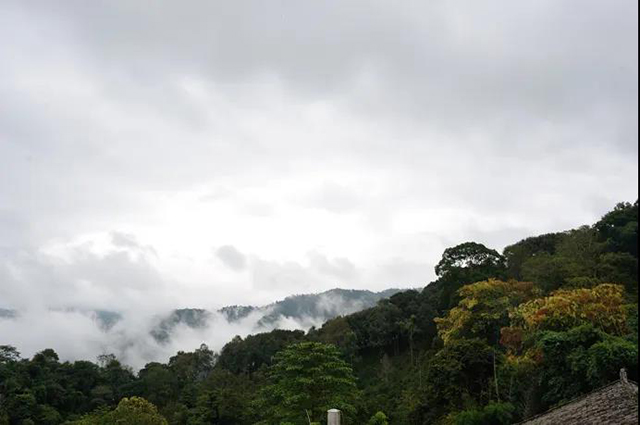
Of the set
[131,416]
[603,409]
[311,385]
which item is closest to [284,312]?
[131,416]

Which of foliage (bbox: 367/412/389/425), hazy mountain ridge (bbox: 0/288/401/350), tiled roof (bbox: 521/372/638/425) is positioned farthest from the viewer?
hazy mountain ridge (bbox: 0/288/401/350)

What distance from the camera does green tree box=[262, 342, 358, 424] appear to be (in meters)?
19.9

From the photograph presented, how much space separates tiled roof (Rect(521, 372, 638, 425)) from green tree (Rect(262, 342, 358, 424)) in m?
9.18

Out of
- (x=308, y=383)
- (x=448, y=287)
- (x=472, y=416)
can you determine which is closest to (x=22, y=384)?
(x=308, y=383)

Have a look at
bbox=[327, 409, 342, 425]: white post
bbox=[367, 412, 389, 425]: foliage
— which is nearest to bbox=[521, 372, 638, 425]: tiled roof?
bbox=[327, 409, 342, 425]: white post

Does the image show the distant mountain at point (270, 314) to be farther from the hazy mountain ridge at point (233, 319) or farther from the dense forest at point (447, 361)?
the dense forest at point (447, 361)

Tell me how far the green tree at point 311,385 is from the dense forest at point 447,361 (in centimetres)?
6

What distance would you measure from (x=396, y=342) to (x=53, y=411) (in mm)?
27853

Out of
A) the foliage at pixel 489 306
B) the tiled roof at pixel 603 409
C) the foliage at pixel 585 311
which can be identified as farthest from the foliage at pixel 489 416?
the foliage at pixel 489 306

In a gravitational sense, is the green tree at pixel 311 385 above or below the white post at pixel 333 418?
below

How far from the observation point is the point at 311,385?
803 inches

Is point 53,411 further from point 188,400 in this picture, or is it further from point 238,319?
point 238,319

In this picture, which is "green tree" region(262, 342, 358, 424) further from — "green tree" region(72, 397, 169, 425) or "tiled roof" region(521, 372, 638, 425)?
"tiled roof" region(521, 372, 638, 425)

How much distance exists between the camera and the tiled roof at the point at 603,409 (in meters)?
9.97
